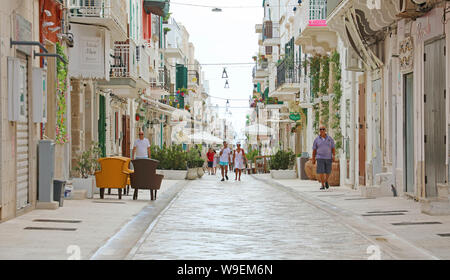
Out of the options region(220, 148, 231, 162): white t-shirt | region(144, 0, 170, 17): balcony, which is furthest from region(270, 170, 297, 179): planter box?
region(144, 0, 170, 17): balcony

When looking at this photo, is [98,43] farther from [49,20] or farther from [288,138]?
[288,138]

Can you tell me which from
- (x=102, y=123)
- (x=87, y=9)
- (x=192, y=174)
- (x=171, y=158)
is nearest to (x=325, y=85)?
(x=192, y=174)

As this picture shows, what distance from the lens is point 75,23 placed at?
2539 cm

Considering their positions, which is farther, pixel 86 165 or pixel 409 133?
pixel 86 165

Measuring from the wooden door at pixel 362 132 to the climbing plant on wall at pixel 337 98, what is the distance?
3.09 metres

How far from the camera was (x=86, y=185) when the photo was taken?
19.9 m

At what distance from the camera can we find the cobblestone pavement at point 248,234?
982 centimetres

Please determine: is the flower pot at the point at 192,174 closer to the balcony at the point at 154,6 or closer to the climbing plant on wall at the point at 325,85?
the climbing plant on wall at the point at 325,85

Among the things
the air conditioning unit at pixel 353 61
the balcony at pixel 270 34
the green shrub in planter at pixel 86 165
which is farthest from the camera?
the balcony at pixel 270 34

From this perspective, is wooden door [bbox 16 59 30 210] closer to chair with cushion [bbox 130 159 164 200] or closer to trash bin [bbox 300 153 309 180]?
chair with cushion [bbox 130 159 164 200]

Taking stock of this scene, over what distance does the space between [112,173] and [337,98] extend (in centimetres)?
1209

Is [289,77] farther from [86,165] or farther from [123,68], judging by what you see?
[86,165]

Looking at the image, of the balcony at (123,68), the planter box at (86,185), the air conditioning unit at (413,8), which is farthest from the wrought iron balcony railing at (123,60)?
the air conditioning unit at (413,8)
